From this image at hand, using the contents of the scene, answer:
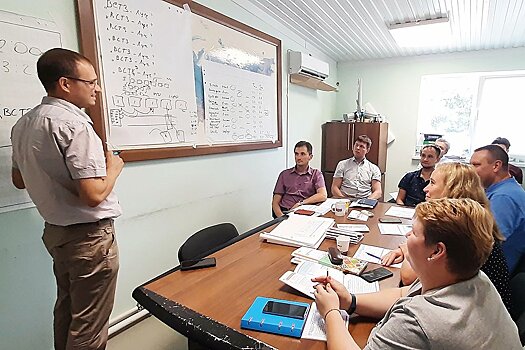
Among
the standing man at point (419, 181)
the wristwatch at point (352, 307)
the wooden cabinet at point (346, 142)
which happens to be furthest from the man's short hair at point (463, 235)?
the wooden cabinet at point (346, 142)

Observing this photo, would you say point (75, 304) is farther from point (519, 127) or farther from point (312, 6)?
point (519, 127)

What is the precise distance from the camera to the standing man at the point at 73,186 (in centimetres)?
127

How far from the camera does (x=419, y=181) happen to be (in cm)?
295

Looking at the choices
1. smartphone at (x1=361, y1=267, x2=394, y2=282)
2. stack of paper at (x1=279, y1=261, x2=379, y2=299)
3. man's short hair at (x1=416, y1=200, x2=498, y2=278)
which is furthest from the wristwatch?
man's short hair at (x1=416, y1=200, x2=498, y2=278)

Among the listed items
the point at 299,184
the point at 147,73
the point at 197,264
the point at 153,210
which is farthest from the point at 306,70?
the point at 197,264

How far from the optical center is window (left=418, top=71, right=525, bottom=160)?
175 inches

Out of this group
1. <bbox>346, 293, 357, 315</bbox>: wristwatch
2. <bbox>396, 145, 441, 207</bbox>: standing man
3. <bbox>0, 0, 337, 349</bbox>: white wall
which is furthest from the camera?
<bbox>396, 145, 441, 207</bbox>: standing man

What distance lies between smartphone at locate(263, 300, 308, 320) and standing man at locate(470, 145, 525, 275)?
110 centimetres

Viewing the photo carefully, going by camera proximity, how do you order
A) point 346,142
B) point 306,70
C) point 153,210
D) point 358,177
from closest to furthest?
point 153,210
point 358,177
point 306,70
point 346,142

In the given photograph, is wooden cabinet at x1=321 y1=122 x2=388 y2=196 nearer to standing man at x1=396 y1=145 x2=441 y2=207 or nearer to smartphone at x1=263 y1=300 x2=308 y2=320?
standing man at x1=396 y1=145 x2=441 y2=207

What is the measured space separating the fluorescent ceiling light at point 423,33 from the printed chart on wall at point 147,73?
2.43 m

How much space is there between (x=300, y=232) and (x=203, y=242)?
0.55 meters

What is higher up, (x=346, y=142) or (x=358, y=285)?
(x=346, y=142)

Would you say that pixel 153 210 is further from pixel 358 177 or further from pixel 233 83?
pixel 358 177
